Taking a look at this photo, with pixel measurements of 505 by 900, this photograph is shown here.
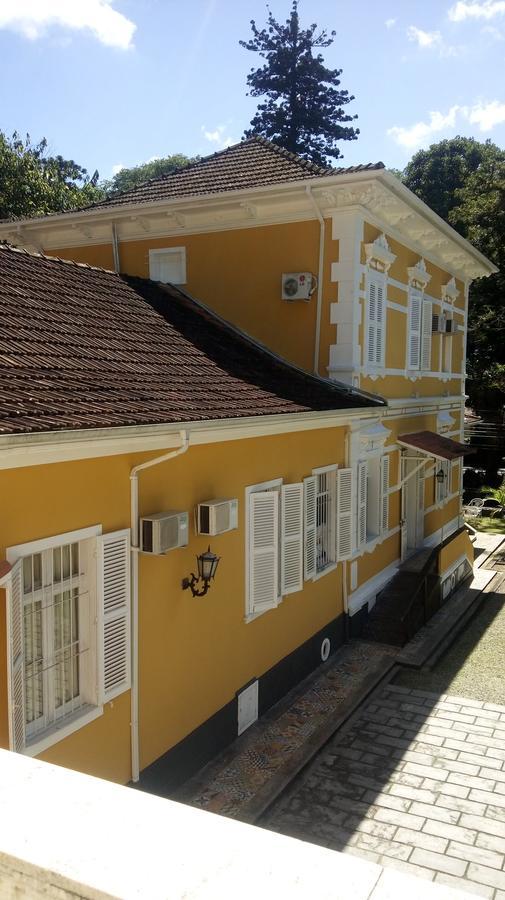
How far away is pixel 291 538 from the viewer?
9.33 m

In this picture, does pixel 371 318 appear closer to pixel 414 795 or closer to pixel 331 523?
pixel 331 523

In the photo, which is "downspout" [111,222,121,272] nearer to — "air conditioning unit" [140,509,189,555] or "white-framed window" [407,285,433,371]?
"white-framed window" [407,285,433,371]

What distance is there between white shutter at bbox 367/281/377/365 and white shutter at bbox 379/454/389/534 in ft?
6.65

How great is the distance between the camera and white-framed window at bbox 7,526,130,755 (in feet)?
17.5

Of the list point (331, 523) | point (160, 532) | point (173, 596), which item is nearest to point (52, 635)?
point (160, 532)

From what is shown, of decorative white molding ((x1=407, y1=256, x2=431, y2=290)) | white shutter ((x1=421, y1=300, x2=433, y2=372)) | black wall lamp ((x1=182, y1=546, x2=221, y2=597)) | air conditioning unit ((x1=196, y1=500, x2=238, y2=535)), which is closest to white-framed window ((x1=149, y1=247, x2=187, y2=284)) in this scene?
decorative white molding ((x1=407, y1=256, x2=431, y2=290))

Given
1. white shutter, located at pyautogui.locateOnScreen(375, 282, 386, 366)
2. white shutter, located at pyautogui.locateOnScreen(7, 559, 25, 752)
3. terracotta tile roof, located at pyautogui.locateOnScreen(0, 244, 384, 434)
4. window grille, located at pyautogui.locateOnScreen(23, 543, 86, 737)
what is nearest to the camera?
white shutter, located at pyautogui.locateOnScreen(7, 559, 25, 752)

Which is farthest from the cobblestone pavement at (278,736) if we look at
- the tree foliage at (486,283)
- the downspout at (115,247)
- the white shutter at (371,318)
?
the tree foliage at (486,283)

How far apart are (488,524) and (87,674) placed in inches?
794

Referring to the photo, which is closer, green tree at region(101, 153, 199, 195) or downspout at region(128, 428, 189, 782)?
downspout at region(128, 428, 189, 782)

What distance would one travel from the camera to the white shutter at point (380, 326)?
1248 centimetres

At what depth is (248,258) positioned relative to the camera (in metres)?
12.1

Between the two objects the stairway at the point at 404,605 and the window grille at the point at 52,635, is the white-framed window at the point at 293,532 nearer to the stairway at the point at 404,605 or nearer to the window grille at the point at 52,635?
the stairway at the point at 404,605

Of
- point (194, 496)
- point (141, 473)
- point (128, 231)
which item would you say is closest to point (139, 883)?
point (141, 473)
